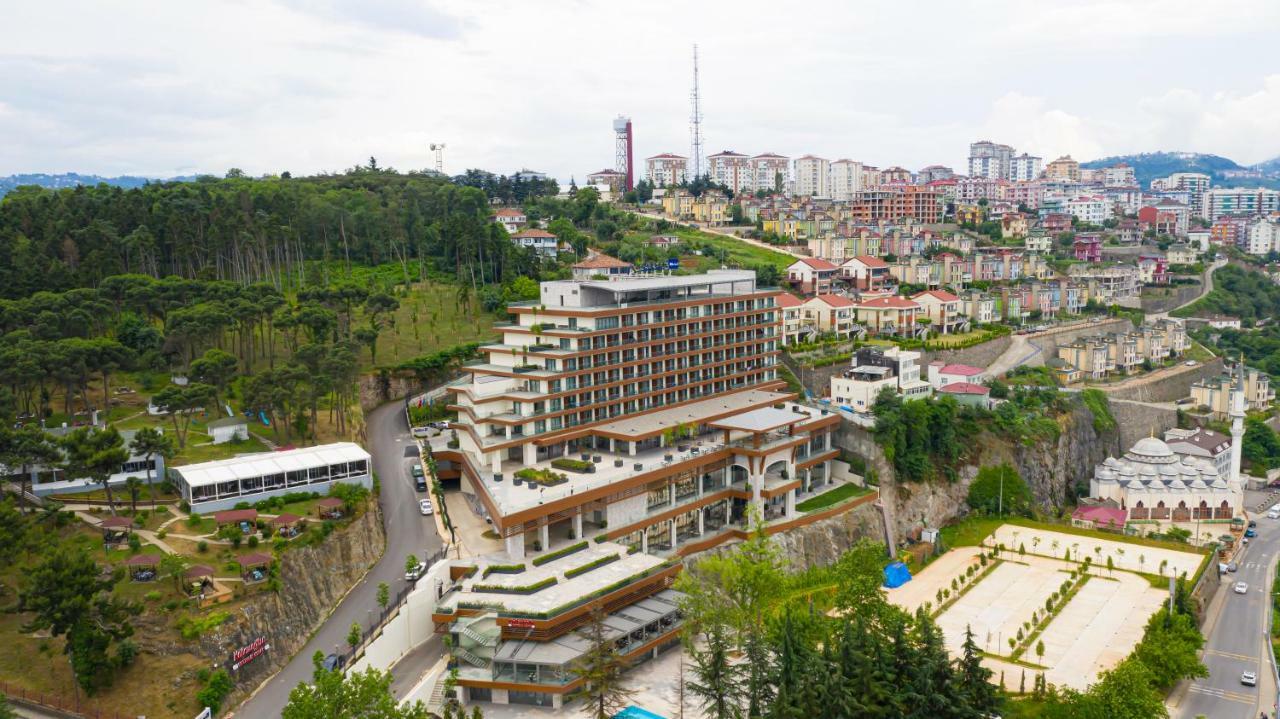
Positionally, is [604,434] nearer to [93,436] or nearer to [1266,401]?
[93,436]

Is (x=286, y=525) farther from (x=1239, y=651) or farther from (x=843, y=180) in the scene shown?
(x=843, y=180)

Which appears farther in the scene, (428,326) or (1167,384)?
(1167,384)

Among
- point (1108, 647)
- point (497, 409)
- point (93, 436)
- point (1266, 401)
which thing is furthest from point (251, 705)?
point (1266, 401)

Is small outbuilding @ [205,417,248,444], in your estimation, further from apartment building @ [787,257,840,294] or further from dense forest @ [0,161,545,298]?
apartment building @ [787,257,840,294]

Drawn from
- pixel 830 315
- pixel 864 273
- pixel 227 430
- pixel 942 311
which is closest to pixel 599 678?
pixel 227 430

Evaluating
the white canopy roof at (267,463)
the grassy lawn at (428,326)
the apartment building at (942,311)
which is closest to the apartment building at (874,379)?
the apartment building at (942,311)

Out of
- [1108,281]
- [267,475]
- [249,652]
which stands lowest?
[249,652]

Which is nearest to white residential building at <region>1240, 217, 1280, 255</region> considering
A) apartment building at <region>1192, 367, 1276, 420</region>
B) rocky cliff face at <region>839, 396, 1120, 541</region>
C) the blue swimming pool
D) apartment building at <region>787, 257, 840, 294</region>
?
apartment building at <region>1192, 367, 1276, 420</region>
